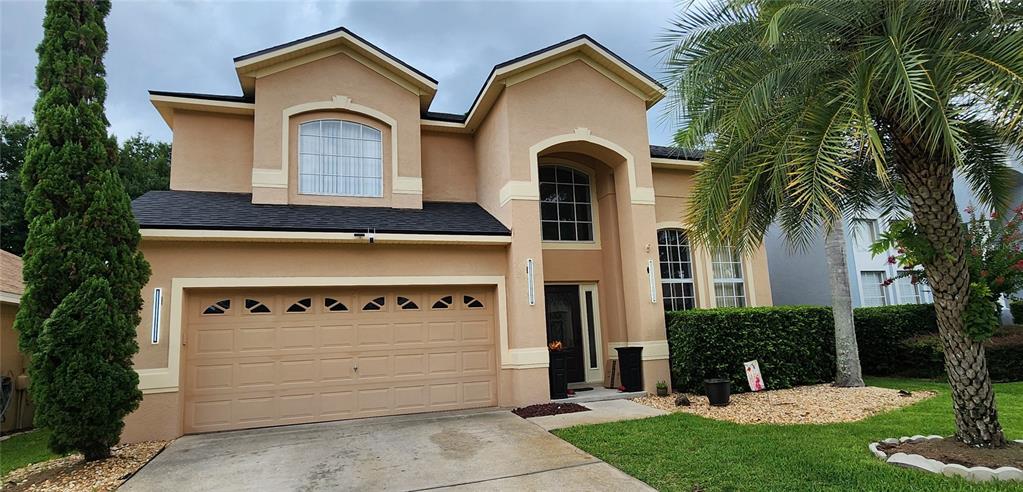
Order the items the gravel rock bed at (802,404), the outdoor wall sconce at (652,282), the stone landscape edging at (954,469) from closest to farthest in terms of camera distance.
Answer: the stone landscape edging at (954,469)
the gravel rock bed at (802,404)
the outdoor wall sconce at (652,282)

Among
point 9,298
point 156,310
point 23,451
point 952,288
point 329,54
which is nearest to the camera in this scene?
point 952,288

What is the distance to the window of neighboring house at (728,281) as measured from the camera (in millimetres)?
13602

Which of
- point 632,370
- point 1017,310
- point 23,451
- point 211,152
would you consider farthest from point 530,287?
point 1017,310

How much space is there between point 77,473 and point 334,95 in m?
7.91

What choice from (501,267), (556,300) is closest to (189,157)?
(501,267)

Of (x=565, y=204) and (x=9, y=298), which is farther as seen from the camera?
(x=565, y=204)

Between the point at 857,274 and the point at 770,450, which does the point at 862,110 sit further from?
the point at 857,274

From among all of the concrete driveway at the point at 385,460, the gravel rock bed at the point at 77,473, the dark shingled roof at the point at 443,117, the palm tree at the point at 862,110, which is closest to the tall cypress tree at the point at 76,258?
the gravel rock bed at the point at 77,473

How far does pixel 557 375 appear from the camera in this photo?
10391 millimetres

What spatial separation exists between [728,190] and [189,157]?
10.3 m

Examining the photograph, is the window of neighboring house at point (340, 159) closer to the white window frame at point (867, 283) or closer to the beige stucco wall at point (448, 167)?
the beige stucco wall at point (448, 167)

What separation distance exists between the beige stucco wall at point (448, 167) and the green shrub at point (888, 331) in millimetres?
10136

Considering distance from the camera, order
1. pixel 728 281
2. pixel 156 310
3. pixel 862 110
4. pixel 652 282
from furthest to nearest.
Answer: pixel 728 281
pixel 652 282
pixel 156 310
pixel 862 110

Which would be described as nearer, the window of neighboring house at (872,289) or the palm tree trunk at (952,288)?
the palm tree trunk at (952,288)
